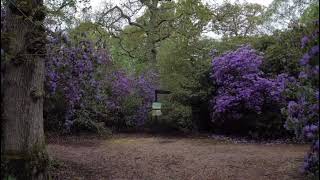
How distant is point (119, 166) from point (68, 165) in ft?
3.42

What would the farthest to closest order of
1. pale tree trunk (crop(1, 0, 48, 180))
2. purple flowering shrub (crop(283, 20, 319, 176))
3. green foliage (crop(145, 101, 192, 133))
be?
green foliage (crop(145, 101, 192, 133)), pale tree trunk (crop(1, 0, 48, 180)), purple flowering shrub (crop(283, 20, 319, 176))

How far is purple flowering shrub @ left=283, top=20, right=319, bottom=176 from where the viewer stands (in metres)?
4.25

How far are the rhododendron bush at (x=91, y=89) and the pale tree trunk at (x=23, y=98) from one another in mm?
1561

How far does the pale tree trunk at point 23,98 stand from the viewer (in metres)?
7.00

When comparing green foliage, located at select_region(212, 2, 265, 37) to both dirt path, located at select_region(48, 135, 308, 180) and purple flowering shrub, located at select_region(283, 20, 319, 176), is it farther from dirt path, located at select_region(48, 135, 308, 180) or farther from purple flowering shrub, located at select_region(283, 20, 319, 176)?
purple flowering shrub, located at select_region(283, 20, 319, 176)

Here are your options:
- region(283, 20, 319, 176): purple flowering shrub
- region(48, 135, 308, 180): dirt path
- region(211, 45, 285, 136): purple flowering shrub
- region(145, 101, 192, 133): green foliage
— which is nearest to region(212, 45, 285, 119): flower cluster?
region(211, 45, 285, 136): purple flowering shrub

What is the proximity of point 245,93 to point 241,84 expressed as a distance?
476mm

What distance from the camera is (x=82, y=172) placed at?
28.5ft

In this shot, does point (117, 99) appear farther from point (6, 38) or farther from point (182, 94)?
point (6, 38)

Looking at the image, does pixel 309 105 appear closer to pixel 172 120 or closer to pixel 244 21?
pixel 172 120

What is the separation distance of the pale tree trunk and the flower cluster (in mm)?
8141

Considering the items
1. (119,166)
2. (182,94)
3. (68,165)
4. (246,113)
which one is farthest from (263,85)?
(68,165)

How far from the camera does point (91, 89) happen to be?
1330 cm

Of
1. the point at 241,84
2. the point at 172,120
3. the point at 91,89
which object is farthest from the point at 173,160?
the point at 172,120
